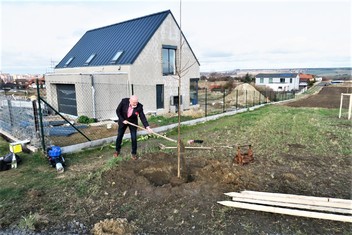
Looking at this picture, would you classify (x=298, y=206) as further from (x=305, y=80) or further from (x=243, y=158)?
(x=305, y=80)

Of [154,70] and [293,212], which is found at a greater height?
[154,70]

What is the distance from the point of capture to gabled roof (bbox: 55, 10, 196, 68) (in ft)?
49.2

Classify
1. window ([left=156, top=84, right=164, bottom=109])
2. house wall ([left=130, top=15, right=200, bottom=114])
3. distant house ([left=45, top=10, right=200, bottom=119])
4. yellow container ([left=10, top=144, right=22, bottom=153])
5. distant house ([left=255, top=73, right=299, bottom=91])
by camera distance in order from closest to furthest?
yellow container ([left=10, top=144, right=22, bottom=153])
distant house ([left=45, top=10, right=200, bottom=119])
house wall ([left=130, top=15, right=200, bottom=114])
window ([left=156, top=84, right=164, bottom=109])
distant house ([left=255, top=73, right=299, bottom=91])

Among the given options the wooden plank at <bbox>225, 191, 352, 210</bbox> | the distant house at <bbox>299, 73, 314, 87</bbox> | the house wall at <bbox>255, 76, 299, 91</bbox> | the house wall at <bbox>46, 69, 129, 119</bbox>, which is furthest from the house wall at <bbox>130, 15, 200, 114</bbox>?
the distant house at <bbox>299, 73, 314, 87</bbox>

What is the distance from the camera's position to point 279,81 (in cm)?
6400

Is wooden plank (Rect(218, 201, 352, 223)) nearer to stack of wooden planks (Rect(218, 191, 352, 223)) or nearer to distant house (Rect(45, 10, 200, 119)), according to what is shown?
stack of wooden planks (Rect(218, 191, 352, 223))

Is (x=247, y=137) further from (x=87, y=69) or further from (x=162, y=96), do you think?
(x=87, y=69)

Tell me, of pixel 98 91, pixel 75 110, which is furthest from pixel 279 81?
pixel 75 110

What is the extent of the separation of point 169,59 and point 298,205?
47.3 feet

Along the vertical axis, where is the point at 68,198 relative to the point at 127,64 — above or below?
below

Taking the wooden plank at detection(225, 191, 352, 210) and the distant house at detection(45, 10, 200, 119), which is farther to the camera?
the distant house at detection(45, 10, 200, 119)

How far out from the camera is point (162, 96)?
16234 mm

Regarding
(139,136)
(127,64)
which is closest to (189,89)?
(127,64)

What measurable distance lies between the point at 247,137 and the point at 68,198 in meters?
6.77
